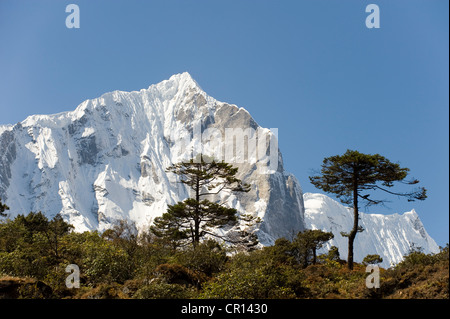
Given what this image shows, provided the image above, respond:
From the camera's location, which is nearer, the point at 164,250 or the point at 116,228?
the point at 164,250

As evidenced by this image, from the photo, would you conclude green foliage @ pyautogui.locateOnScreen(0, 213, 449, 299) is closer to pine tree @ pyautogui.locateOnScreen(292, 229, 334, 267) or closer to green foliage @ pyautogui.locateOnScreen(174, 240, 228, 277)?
green foliage @ pyautogui.locateOnScreen(174, 240, 228, 277)

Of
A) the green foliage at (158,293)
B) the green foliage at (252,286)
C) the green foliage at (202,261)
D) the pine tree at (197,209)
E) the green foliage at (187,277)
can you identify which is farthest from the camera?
the pine tree at (197,209)

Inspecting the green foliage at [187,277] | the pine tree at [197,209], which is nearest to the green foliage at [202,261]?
the green foliage at [187,277]

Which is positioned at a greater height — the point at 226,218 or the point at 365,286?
the point at 226,218

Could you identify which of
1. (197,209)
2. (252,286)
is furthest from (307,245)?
(252,286)

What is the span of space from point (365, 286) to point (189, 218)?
18.7m

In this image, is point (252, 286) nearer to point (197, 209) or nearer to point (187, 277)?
point (187, 277)

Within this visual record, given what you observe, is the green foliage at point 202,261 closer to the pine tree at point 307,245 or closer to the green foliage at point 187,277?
the green foliage at point 187,277

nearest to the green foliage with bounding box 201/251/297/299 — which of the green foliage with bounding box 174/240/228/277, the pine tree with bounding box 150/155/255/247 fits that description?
the green foliage with bounding box 174/240/228/277

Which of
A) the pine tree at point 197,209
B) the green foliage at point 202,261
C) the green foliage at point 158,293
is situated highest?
the pine tree at point 197,209

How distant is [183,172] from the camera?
31500mm

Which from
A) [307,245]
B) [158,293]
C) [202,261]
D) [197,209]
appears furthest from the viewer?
[307,245]
